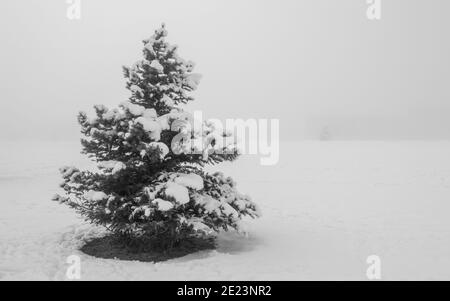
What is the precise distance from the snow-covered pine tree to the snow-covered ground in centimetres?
116

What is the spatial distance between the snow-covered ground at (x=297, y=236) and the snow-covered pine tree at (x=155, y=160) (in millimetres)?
1155

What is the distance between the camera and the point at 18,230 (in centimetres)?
1424

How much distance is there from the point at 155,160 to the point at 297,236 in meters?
5.98

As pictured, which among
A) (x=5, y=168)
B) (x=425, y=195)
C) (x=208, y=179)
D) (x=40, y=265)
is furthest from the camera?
(x=5, y=168)

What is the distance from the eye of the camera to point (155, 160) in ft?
33.5

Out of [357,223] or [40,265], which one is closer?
[40,265]

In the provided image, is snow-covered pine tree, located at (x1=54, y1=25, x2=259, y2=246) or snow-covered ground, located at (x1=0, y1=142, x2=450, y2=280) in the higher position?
snow-covered pine tree, located at (x1=54, y1=25, x2=259, y2=246)

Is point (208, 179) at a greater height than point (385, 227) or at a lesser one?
greater

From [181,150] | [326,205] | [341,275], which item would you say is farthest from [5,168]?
[341,275]

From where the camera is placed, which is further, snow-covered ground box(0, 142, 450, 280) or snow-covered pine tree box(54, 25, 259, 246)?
snow-covered pine tree box(54, 25, 259, 246)

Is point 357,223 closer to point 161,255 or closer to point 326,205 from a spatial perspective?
point 326,205

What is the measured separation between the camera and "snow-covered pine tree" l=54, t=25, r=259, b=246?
9.98 m

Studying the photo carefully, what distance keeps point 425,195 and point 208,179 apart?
629 inches
